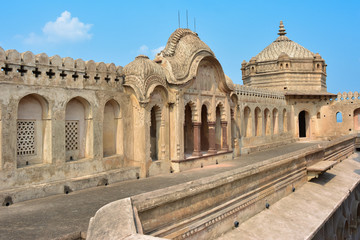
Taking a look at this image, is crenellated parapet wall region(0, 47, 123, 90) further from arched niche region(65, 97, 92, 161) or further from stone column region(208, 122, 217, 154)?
stone column region(208, 122, 217, 154)

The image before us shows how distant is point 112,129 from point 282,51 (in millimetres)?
24945

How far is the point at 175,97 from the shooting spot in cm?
1432

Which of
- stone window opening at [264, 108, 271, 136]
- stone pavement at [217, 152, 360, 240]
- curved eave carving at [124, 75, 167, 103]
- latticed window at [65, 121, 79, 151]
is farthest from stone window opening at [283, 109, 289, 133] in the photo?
latticed window at [65, 121, 79, 151]

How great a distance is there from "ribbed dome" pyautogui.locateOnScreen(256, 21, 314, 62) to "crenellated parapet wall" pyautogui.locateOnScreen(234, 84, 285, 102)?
5811 mm

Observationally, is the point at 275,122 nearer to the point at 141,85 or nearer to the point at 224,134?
the point at 224,134

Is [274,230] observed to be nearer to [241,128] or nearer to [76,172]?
[76,172]

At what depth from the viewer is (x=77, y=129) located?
468 inches

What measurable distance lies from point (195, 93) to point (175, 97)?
6.01 feet

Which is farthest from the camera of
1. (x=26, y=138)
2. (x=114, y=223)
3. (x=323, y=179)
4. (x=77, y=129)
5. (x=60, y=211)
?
(x=323, y=179)

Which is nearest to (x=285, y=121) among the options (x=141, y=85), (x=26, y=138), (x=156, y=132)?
(x=156, y=132)

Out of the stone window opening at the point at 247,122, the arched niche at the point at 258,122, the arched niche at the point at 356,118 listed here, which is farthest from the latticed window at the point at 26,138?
the arched niche at the point at 356,118

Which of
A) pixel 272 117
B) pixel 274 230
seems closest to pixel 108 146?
pixel 274 230

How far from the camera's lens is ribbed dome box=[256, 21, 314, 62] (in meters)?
32.2

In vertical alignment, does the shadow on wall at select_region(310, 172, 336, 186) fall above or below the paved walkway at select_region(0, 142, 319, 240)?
below
